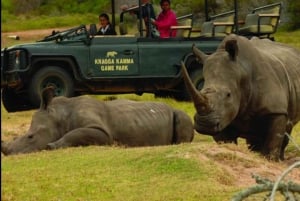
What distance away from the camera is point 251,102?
9758mm

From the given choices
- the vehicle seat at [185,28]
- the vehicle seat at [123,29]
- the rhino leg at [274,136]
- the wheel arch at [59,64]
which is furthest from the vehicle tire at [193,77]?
the rhino leg at [274,136]

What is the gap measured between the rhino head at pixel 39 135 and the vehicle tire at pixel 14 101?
17.3 ft

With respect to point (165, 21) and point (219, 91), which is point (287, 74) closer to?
point (219, 91)

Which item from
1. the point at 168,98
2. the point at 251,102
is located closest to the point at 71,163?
the point at 251,102

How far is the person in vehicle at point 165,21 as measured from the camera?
1627 centimetres

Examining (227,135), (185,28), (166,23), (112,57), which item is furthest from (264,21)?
(227,135)

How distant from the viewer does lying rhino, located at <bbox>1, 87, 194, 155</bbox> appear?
10414 mm

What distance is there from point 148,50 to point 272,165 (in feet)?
25.2

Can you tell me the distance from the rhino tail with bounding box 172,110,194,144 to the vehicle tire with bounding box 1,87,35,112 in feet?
15.7

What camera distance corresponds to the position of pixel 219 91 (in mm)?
9484

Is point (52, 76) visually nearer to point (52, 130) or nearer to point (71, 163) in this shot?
point (52, 130)

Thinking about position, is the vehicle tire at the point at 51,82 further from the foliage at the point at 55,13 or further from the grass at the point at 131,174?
the foliage at the point at 55,13

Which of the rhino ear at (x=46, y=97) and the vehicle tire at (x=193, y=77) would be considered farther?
the vehicle tire at (x=193, y=77)

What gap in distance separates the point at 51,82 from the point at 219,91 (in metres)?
6.97
